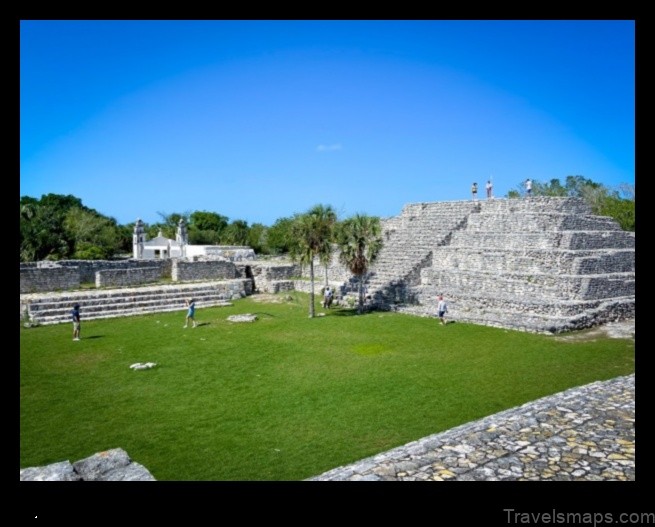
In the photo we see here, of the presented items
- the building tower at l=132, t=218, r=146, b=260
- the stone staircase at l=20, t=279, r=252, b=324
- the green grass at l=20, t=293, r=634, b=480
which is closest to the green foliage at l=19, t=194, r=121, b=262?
the building tower at l=132, t=218, r=146, b=260

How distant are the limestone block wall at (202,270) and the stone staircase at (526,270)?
315 inches

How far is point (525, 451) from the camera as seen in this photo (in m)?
5.32

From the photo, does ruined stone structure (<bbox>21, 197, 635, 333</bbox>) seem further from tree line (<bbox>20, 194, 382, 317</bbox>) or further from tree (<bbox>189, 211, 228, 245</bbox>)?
tree (<bbox>189, 211, 228, 245</bbox>)

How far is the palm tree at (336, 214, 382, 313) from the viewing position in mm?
16953

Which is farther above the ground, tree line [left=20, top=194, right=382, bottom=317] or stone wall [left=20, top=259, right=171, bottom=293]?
tree line [left=20, top=194, right=382, bottom=317]

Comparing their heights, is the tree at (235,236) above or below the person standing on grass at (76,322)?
above

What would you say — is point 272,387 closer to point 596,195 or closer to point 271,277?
point 271,277

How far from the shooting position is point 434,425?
692 centimetres

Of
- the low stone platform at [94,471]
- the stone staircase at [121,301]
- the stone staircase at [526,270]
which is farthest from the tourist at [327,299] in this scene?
the low stone platform at [94,471]

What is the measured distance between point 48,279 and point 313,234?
11.7 m

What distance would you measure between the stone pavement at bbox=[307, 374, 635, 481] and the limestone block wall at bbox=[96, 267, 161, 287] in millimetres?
18444

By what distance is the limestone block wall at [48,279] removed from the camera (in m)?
19.1

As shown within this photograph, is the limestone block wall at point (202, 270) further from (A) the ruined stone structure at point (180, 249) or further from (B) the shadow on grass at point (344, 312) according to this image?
(B) the shadow on grass at point (344, 312)
